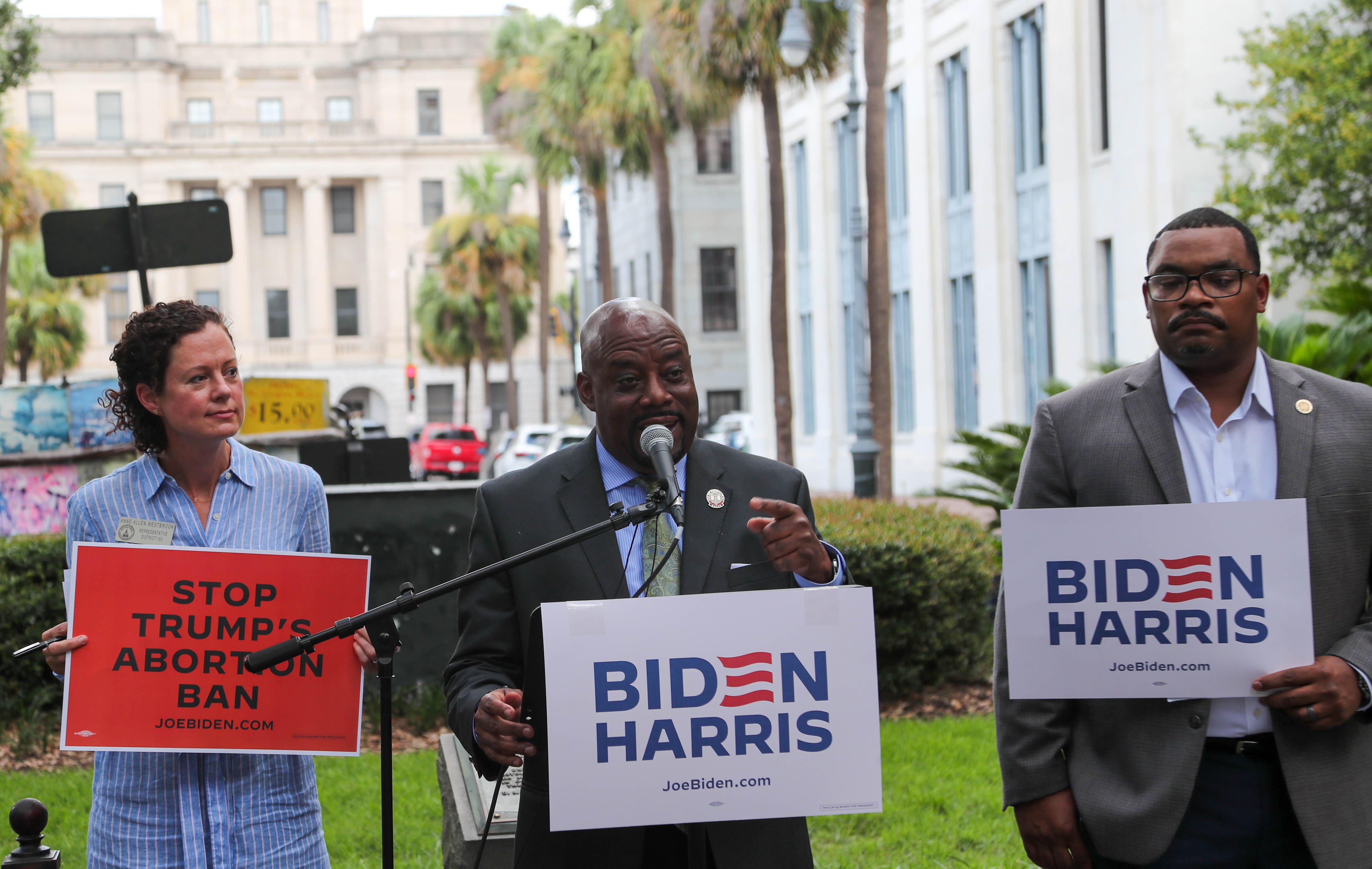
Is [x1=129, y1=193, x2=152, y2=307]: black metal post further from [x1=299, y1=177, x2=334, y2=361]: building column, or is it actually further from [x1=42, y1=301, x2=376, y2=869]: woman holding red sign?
[x1=299, y1=177, x2=334, y2=361]: building column

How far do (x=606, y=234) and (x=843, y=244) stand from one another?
5.99 meters

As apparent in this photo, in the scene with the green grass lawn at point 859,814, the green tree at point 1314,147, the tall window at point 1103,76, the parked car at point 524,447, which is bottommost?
the green grass lawn at point 859,814

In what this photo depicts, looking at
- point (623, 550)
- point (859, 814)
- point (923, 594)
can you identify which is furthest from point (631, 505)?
point (923, 594)

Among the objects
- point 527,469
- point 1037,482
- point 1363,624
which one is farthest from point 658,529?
point 1363,624

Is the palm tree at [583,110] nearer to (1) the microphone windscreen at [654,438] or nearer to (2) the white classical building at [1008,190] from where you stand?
(2) the white classical building at [1008,190]

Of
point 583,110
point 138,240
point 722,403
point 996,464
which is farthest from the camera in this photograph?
point 722,403

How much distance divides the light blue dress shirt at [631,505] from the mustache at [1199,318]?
0.95m

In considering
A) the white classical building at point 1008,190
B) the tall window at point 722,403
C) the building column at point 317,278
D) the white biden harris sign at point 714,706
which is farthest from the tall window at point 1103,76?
the building column at point 317,278

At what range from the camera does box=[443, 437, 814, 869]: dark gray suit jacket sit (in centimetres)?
302

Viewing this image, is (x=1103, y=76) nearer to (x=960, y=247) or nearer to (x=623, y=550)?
(x=960, y=247)

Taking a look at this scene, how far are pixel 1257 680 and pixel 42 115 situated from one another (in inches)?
3537

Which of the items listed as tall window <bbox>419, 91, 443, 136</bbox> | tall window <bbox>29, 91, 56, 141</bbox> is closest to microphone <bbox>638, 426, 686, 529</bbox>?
tall window <bbox>419, 91, 443, 136</bbox>

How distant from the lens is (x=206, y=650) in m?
3.54

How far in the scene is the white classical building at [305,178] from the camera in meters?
78.4
